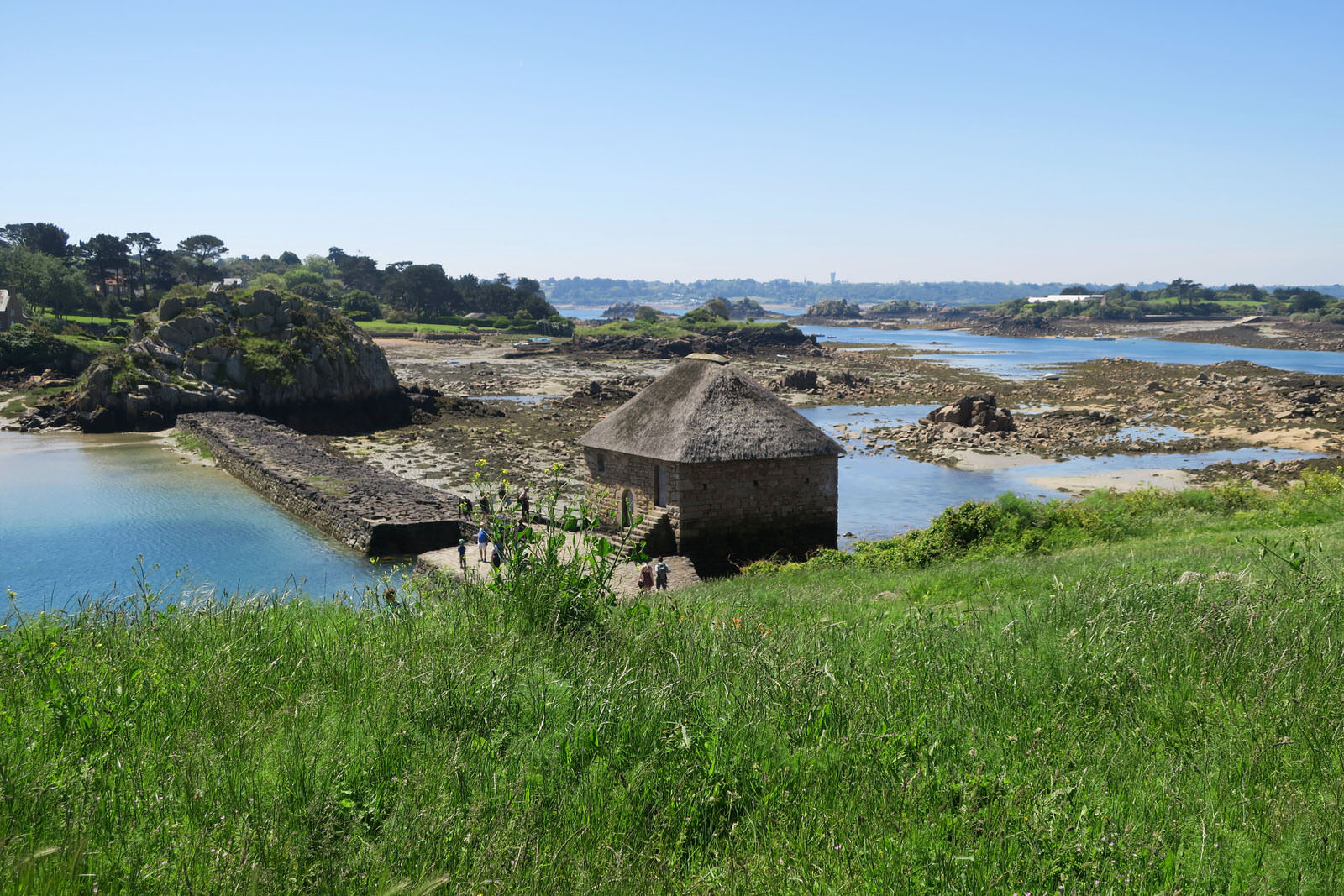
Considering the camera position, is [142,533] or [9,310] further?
[9,310]

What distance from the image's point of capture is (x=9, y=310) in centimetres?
6769

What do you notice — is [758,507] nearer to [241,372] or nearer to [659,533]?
[659,533]

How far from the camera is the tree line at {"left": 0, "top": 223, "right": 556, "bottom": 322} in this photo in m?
75.2

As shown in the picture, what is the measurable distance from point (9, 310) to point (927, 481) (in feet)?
236

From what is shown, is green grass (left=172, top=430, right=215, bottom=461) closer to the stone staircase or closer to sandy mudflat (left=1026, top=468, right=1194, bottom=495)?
the stone staircase

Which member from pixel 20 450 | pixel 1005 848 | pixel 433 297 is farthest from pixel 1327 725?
pixel 433 297

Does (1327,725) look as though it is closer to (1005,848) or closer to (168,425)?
(1005,848)

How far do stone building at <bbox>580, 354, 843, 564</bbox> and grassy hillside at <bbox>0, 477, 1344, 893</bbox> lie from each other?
548 inches

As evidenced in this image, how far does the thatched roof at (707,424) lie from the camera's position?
20516 millimetres

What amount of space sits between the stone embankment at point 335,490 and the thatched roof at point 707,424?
20.4 ft

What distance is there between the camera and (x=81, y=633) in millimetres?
5898

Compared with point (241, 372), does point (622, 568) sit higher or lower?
lower

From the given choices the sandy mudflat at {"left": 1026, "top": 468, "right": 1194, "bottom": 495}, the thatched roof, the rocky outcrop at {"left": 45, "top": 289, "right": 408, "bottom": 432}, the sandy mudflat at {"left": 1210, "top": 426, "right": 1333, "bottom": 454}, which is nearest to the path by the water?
the thatched roof

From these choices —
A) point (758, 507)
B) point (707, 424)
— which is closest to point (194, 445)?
point (707, 424)
